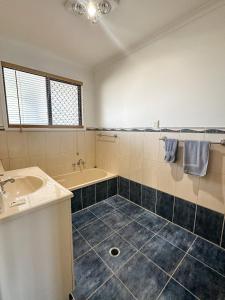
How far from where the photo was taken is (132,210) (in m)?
2.31

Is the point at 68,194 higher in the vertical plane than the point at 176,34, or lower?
lower

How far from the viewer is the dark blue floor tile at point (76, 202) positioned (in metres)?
2.24

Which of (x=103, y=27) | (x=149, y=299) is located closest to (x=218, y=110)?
(x=103, y=27)

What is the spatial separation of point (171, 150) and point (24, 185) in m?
1.71

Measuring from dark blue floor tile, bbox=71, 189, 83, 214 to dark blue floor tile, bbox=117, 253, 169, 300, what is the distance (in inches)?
44.2

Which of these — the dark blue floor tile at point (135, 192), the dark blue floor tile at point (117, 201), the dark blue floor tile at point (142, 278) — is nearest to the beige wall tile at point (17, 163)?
the dark blue floor tile at point (117, 201)

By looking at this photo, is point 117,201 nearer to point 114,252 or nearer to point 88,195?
point 88,195

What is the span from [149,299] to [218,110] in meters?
1.79

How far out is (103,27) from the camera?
1.78m

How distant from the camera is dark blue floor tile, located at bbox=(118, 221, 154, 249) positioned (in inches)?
65.8

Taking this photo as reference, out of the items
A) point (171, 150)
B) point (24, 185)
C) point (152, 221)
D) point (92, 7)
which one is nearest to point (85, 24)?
point (92, 7)

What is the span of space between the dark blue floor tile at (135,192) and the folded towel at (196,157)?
0.90 metres

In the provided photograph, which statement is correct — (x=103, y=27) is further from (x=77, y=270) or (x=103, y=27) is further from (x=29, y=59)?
(x=77, y=270)

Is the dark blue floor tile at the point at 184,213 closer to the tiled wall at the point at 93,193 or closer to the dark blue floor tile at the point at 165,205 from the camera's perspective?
the dark blue floor tile at the point at 165,205
